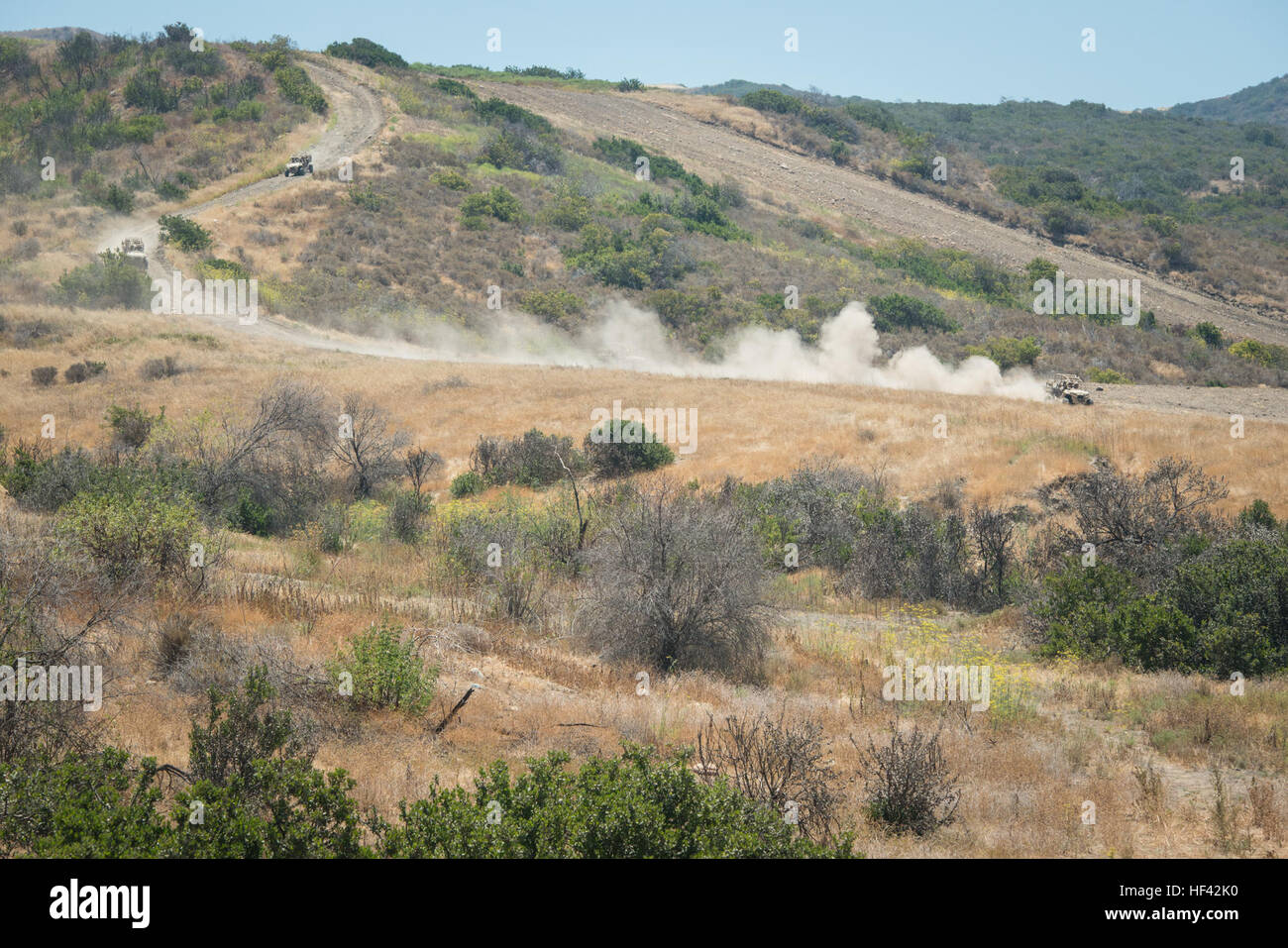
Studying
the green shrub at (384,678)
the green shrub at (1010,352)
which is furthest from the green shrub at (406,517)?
the green shrub at (1010,352)

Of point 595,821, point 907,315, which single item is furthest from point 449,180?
point 595,821

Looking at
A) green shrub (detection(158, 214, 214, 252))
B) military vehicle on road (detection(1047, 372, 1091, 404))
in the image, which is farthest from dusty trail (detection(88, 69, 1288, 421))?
military vehicle on road (detection(1047, 372, 1091, 404))

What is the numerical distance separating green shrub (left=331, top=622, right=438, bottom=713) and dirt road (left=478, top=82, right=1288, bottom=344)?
53.9m

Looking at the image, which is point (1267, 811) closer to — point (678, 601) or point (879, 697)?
point (879, 697)

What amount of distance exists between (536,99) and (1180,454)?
71810 mm

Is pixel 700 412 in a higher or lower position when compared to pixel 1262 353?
lower

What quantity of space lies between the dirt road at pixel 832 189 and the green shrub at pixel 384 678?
177 ft

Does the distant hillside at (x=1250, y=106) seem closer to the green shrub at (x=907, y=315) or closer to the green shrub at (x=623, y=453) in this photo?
the green shrub at (x=907, y=315)

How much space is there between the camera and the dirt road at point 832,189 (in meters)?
54.0

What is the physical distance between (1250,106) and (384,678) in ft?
575

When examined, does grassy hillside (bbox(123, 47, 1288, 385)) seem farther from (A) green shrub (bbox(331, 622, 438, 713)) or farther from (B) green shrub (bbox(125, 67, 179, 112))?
(A) green shrub (bbox(331, 622, 438, 713))

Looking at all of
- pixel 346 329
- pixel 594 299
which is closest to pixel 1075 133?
pixel 594 299

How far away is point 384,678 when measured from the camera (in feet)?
28.8
